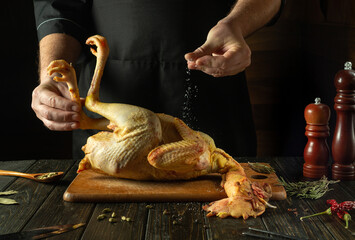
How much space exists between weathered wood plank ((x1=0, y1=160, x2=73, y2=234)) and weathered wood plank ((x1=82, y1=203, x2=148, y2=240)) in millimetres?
200

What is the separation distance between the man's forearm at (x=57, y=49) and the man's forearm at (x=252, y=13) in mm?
753

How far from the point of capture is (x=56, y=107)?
5.49 ft

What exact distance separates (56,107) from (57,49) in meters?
0.51

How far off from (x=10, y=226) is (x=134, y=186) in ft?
1.38

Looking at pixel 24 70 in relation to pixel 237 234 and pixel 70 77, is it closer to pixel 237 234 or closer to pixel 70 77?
pixel 70 77

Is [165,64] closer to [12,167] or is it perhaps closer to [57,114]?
[57,114]

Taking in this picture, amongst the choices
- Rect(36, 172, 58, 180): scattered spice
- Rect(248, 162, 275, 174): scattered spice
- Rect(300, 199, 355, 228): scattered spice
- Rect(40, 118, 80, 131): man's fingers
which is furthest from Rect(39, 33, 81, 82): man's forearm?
Rect(300, 199, 355, 228): scattered spice

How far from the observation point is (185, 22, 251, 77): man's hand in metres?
1.58

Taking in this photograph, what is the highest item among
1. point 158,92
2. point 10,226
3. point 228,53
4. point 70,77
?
point 228,53

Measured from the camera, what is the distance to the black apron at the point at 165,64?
6.83 ft

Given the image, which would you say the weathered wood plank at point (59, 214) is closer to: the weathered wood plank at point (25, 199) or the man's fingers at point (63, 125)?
the weathered wood plank at point (25, 199)

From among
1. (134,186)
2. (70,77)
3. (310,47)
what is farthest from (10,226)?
(310,47)

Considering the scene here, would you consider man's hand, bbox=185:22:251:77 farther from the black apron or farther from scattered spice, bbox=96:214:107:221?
scattered spice, bbox=96:214:107:221

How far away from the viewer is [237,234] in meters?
1.23
